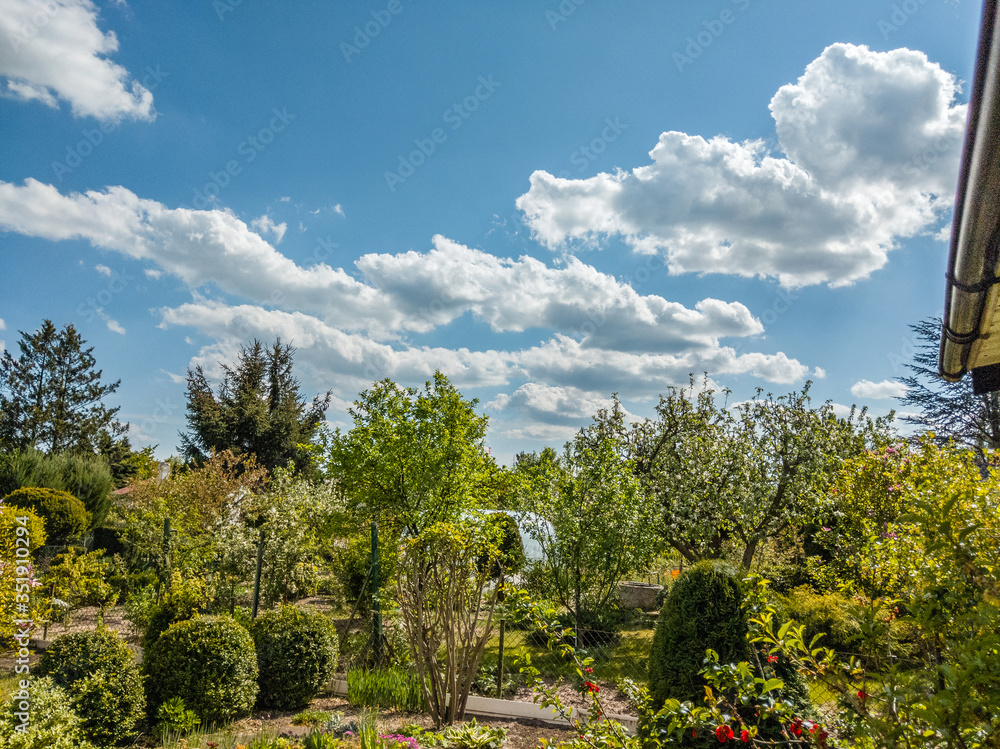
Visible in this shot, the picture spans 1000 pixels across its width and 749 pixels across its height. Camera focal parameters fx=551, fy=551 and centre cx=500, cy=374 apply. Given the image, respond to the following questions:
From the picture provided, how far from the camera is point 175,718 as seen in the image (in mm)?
5176

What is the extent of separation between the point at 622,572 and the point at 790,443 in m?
4.21

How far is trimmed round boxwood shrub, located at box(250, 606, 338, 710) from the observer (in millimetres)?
6078

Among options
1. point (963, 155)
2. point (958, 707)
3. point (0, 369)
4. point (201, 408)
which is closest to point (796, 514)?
point (963, 155)

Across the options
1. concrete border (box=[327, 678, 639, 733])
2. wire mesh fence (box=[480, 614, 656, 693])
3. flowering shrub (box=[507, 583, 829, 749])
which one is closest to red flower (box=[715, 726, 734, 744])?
flowering shrub (box=[507, 583, 829, 749])

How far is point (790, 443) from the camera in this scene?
10539 millimetres

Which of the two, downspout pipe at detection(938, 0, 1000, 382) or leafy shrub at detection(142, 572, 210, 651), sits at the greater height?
downspout pipe at detection(938, 0, 1000, 382)

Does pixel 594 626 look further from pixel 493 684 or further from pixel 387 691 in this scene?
pixel 387 691

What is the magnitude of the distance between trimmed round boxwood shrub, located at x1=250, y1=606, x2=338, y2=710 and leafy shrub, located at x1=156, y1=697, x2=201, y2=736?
0.88 meters

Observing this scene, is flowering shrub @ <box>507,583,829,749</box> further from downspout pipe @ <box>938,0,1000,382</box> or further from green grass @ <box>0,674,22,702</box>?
green grass @ <box>0,674,22,702</box>

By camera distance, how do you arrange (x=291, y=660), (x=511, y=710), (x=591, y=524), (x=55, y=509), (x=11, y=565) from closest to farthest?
(x=511, y=710), (x=291, y=660), (x=11, y=565), (x=591, y=524), (x=55, y=509)

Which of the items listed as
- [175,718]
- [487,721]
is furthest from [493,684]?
[175,718]

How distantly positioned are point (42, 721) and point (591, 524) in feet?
22.9

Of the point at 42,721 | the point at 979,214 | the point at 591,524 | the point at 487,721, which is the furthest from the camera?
the point at 591,524

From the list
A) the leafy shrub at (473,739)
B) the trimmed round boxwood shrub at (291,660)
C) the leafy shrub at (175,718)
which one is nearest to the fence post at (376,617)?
the trimmed round boxwood shrub at (291,660)
